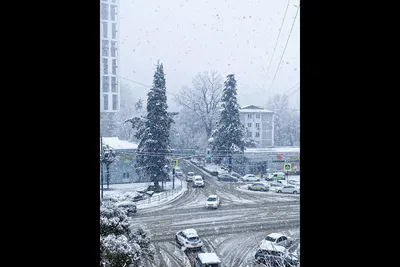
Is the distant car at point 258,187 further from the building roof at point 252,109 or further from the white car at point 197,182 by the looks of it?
the building roof at point 252,109

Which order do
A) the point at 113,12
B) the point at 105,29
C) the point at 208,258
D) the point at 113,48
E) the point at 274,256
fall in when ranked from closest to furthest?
the point at 113,12 → the point at 105,29 → the point at 113,48 → the point at 274,256 → the point at 208,258

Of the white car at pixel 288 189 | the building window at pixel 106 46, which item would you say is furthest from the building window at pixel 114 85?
the white car at pixel 288 189

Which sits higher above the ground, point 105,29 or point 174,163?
point 105,29

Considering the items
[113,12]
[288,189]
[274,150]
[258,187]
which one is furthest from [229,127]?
[113,12]

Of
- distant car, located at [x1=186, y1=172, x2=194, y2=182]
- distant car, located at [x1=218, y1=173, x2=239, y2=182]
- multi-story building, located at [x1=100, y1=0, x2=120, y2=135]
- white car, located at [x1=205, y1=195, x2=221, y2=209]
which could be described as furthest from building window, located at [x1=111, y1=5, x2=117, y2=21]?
white car, located at [x1=205, y1=195, x2=221, y2=209]

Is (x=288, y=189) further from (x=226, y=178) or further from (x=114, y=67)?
(x=114, y=67)
